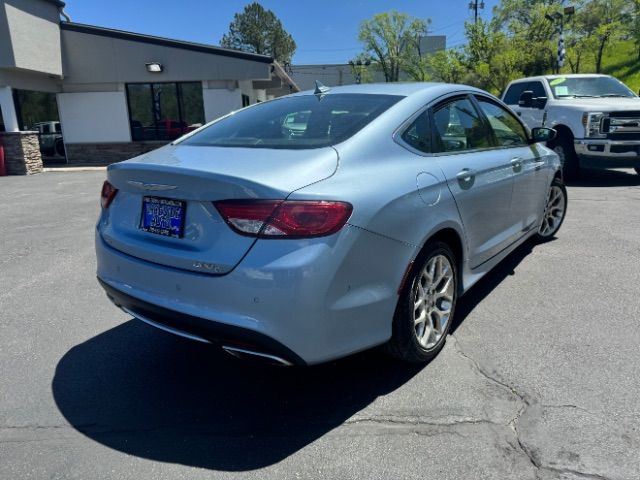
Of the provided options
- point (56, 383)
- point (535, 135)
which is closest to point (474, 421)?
point (56, 383)

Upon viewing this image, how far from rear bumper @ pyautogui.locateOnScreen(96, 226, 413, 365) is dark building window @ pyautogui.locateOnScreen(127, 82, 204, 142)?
16.4 m

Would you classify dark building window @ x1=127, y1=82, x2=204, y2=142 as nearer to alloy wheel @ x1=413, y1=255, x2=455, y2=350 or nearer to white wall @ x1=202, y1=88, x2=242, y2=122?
white wall @ x1=202, y1=88, x2=242, y2=122

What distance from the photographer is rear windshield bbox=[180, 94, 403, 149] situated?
9.62 feet

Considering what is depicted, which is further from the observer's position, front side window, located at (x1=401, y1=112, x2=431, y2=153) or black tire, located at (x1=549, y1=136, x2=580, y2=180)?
black tire, located at (x1=549, y1=136, x2=580, y2=180)

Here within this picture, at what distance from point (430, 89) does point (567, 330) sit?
A: 1.93 m

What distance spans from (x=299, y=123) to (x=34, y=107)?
64.6 ft

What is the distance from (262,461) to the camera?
2393 millimetres

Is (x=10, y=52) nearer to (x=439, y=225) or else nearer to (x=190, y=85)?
(x=190, y=85)

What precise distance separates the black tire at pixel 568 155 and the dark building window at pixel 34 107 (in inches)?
686

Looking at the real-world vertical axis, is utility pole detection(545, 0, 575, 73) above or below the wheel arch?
above

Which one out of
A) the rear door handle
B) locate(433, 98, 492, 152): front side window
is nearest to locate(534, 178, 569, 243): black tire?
→ locate(433, 98, 492, 152): front side window

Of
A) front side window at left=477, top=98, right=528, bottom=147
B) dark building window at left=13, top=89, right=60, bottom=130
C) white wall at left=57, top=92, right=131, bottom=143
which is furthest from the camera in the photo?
dark building window at left=13, top=89, right=60, bottom=130

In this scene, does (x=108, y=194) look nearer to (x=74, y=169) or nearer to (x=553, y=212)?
(x=553, y=212)

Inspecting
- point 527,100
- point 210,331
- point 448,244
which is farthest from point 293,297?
point 527,100
